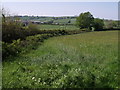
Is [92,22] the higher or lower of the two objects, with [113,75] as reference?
higher

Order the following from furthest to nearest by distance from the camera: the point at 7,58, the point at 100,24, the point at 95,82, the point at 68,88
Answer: the point at 100,24 → the point at 7,58 → the point at 95,82 → the point at 68,88

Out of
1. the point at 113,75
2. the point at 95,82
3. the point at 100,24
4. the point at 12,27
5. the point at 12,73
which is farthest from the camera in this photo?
the point at 100,24

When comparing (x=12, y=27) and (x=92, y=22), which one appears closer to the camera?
(x=12, y=27)

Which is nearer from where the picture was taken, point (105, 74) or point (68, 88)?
point (68, 88)

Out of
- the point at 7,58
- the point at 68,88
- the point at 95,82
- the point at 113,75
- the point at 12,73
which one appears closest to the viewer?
the point at 68,88

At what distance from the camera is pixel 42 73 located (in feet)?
26.2

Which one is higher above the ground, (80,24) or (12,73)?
(80,24)

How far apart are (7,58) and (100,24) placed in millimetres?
64914

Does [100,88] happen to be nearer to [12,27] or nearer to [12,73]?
[12,73]

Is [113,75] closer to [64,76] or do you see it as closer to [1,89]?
[64,76]

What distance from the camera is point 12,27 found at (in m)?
23.8

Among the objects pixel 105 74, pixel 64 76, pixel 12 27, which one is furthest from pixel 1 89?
pixel 12 27

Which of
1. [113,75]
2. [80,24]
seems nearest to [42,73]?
[113,75]

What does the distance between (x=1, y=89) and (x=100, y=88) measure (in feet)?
11.4
